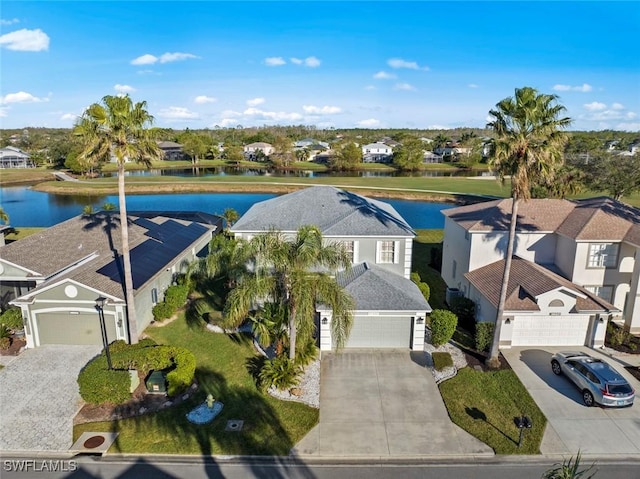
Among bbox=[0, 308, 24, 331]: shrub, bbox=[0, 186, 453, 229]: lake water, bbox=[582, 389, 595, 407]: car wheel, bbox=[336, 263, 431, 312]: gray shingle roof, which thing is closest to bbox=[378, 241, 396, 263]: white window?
bbox=[336, 263, 431, 312]: gray shingle roof

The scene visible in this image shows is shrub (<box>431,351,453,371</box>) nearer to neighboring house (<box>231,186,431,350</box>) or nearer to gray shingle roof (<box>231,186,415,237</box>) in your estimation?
neighboring house (<box>231,186,431,350</box>)

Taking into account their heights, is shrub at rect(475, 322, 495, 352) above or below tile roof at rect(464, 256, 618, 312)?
below

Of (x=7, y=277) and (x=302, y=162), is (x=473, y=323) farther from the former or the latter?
(x=302, y=162)

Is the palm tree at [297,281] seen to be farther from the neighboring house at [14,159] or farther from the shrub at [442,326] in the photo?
the neighboring house at [14,159]

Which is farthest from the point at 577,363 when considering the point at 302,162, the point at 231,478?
the point at 302,162

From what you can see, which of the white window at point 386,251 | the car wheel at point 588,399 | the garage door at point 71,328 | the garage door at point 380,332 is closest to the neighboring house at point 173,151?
the garage door at point 71,328
